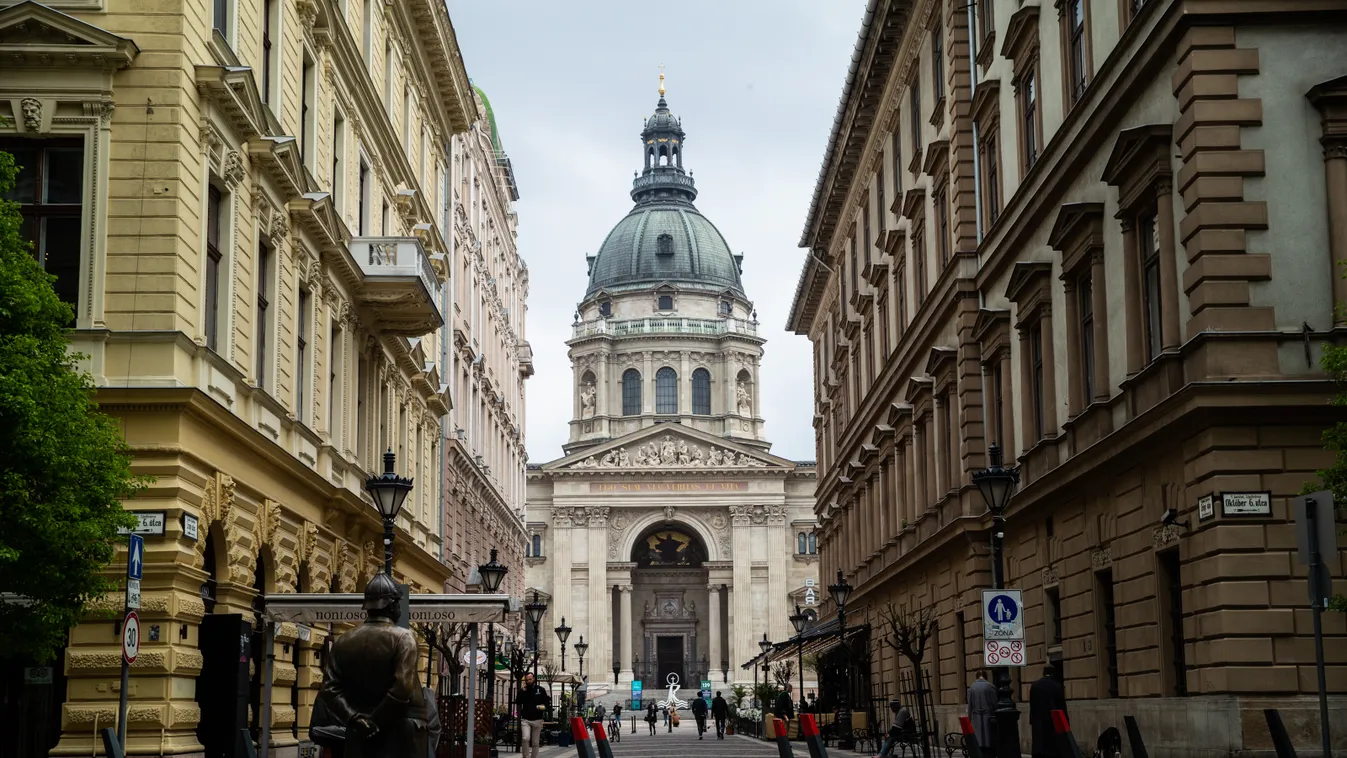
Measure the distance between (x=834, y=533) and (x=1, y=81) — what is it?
148ft

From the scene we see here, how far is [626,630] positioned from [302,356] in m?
91.8

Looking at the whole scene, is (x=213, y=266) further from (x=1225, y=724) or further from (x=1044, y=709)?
(x=1225, y=724)

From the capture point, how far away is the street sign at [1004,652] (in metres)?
22.1

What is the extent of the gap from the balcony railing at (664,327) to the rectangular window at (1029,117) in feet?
330

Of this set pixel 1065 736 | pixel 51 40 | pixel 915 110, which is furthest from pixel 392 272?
pixel 1065 736

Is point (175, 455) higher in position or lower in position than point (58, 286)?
lower

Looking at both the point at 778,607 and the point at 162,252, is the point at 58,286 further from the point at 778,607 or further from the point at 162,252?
the point at 778,607

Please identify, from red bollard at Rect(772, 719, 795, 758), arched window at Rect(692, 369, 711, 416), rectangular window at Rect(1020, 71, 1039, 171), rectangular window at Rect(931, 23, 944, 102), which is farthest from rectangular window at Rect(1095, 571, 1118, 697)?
arched window at Rect(692, 369, 711, 416)

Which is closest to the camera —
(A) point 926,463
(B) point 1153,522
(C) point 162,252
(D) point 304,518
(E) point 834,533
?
(C) point 162,252

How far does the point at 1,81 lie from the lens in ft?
68.7

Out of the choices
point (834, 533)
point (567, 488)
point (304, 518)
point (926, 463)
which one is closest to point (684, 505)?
point (567, 488)

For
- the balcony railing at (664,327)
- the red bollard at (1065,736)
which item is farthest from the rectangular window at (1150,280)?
the balcony railing at (664,327)

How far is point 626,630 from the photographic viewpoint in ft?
391

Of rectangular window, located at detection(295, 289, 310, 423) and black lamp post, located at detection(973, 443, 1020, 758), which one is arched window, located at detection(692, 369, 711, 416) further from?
black lamp post, located at detection(973, 443, 1020, 758)
